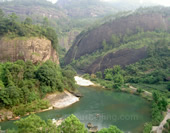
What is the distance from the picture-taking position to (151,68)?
5484cm

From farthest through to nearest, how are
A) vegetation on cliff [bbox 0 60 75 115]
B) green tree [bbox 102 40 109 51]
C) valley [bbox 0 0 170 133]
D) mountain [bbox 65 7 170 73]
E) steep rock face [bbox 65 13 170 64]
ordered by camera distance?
1. green tree [bbox 102 40 109 51]
2. steep rock face [bbox 65 13 170 64]
3. mountain [bbox 65 7 170 73]
4. vegetation on cliff [bbox 0 60 75 115]
5. valley [bbox 0 0 170 133]

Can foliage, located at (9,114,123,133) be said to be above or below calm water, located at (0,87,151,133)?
above

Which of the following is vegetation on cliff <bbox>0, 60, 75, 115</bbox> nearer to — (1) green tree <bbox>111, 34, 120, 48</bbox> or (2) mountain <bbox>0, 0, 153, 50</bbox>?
(1) green tree <bbox>111, 34, 120, 48</bbox>

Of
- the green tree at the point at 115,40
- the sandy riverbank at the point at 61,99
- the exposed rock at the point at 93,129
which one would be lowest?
the sandy riverbank at the point at 61,99

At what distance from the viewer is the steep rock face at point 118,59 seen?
61.3 meters

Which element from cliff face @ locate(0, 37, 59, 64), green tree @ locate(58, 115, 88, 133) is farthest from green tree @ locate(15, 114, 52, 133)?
cliff face @ locate(0, 37, 59, 64)

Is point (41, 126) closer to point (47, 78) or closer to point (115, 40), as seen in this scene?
point (47, 78)

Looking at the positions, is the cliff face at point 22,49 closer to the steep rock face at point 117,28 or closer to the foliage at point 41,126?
the foliage at point 41,126

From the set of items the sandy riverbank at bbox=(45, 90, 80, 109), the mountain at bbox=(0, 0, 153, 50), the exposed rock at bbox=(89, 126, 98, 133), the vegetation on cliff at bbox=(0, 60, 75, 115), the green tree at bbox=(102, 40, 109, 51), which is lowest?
the sandy riverbank at bbox=(45, 90, 80, 109)

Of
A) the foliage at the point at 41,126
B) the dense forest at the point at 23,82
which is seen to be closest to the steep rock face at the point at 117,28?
the dense forest at the point at 23,82

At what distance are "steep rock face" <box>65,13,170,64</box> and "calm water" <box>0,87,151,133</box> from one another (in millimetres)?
40884

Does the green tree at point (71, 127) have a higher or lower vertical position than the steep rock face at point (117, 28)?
lower

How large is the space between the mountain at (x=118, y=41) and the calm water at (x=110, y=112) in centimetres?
2444

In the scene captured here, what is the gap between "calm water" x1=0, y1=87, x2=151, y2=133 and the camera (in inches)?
1023
